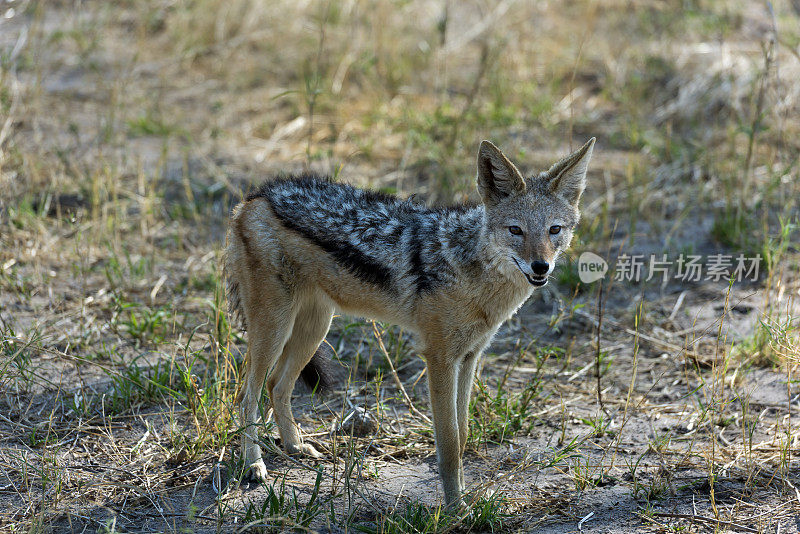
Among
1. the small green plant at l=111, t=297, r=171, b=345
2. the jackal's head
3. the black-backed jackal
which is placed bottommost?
the small green plant at l=111, t=297, r=171, b=345

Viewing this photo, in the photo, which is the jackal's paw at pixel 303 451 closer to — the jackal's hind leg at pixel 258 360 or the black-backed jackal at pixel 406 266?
the black-backed jackal at pixel 406 266

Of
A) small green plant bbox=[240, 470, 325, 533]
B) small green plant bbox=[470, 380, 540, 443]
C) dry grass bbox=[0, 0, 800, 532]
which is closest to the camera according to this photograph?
small green plant bbox=[240, 470, 325, 533]

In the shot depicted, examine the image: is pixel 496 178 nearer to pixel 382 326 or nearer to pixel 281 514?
pixel 382 326

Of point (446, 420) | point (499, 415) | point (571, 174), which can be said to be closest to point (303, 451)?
point (446, 420)

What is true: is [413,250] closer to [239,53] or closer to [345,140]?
[345,140]

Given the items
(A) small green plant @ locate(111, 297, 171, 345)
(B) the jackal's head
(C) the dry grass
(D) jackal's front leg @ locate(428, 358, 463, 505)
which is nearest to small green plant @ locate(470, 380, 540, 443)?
(C) the dry grass

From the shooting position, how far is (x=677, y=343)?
6.02 meters

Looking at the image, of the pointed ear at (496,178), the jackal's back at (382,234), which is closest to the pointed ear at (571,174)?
the pointed ear at (496,178)

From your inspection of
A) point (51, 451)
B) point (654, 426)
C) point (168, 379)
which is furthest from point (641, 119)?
point (51, 451)

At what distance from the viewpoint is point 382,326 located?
5.86 meters

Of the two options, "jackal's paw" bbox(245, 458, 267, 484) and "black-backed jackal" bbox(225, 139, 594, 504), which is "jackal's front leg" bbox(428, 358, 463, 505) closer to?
"black-backed jackal" bbox(225, 139, 594, 504)

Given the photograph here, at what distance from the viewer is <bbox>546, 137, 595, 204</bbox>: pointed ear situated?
165 inches

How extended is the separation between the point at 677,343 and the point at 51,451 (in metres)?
4.49

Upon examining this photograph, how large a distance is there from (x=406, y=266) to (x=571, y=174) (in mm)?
1048
